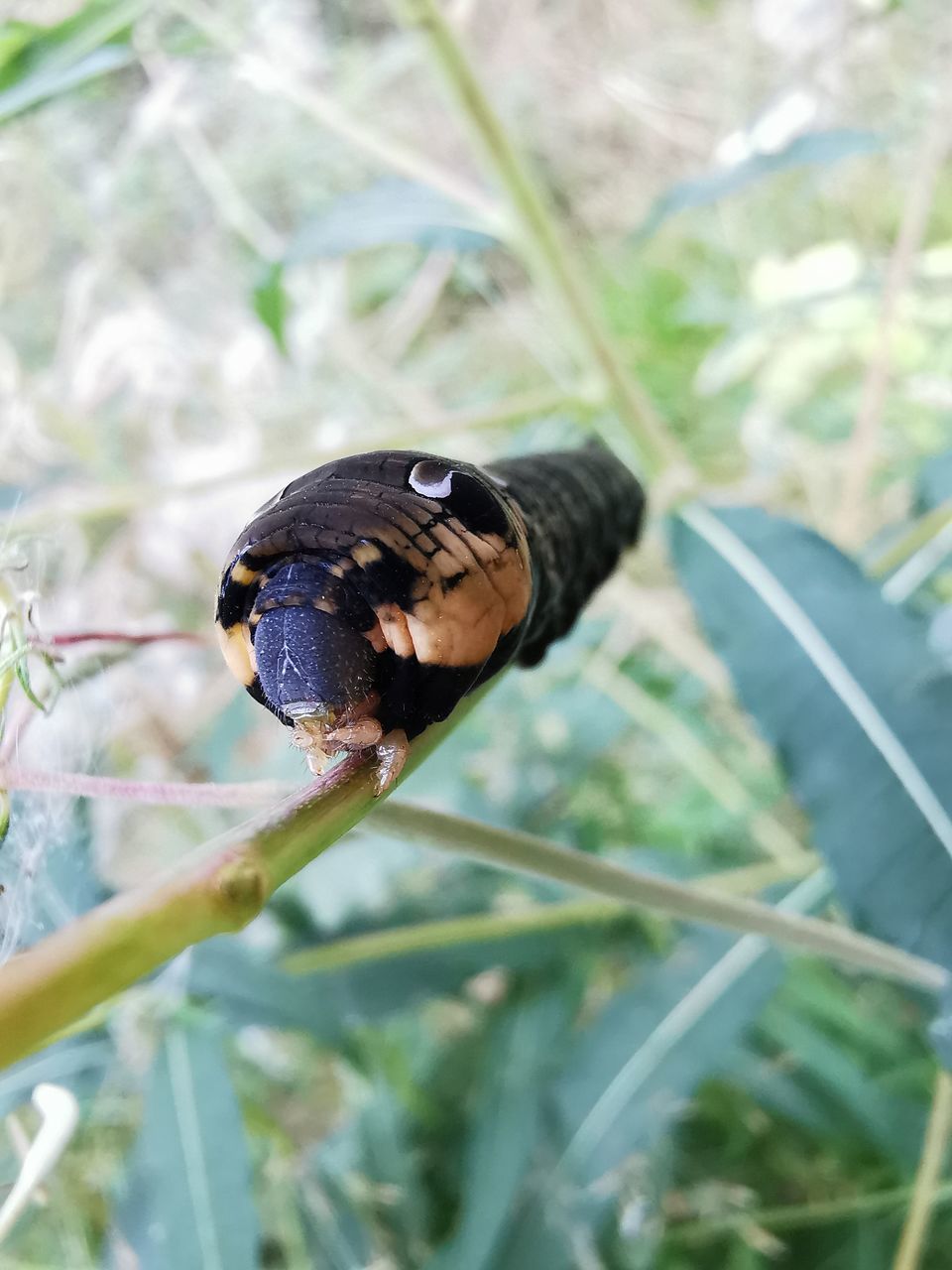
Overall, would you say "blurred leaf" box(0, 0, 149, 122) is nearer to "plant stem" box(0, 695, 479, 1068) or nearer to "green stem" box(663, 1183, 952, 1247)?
"plant stem" box(0, 695, 479, 1068)

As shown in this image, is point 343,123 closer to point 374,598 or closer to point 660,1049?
point 374,598

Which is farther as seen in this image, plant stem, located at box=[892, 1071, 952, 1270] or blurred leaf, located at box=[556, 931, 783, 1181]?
blurred leaf, located at box=[556, 931, 783, 1181]

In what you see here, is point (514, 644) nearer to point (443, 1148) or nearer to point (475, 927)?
point (475, 927)

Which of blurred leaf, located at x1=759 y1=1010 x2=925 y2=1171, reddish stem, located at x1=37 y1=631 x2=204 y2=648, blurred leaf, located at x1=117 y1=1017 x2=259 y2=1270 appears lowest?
blurred leaf, located at x1=759 y1=1010 x2=925 y2=1171

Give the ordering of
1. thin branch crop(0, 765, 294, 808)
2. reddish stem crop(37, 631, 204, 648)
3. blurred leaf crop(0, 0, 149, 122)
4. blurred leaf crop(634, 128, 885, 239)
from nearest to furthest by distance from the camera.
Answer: thin branch crop(0, 765, 294, 808), reddish stem crop(37, 631, 204, 648), blurred leaf crop(0, 0, 149, 122), blurred leaf crop(634, 128, 885, 239)

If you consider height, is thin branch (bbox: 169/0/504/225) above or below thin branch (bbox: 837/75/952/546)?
above

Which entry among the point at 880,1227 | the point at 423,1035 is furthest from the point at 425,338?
the point at 880,1227

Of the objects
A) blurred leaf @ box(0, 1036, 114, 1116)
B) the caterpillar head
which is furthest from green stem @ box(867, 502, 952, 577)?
blurred leaf @ box(0, 1036, 114, 1116)
